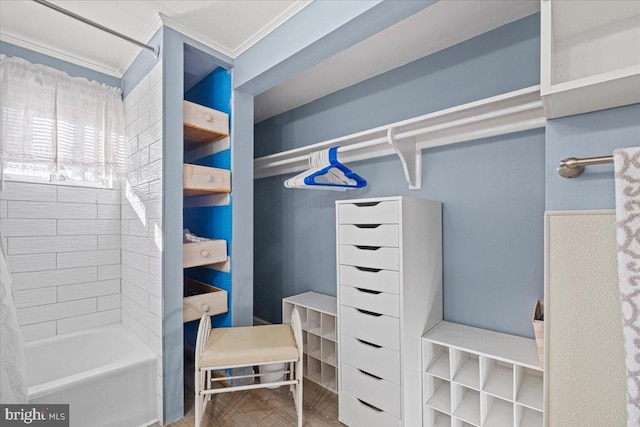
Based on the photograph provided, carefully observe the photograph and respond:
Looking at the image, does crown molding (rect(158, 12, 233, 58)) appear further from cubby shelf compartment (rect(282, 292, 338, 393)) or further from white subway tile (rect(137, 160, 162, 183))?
cubby shelf compartment (rect(282, 292, 338, 393))

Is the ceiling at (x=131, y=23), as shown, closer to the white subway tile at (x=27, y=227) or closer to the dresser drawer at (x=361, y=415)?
the white subway tile at (x=27, y=227)

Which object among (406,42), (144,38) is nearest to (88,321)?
(144,38)

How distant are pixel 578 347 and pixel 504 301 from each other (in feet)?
2.65

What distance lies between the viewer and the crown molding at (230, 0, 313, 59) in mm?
1629

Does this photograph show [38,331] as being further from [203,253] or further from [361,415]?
[361,415]

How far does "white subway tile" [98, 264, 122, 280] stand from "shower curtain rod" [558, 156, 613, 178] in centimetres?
276

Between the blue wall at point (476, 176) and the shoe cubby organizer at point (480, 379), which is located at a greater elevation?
the blue wall at point (476, 176)

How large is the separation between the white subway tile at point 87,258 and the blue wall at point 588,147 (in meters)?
2.70

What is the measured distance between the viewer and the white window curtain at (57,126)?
1.87 meters

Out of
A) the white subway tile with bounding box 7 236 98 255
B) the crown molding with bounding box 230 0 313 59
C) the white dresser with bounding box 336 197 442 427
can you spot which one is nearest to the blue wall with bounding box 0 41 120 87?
the crown molding with bounding box 230 0 313 59

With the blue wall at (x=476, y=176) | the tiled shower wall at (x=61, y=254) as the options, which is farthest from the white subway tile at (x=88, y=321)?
the blue wall at (x=476, y=176)

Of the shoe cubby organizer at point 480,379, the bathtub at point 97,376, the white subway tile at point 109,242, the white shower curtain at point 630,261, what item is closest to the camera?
the white shower curtain at point 630,261

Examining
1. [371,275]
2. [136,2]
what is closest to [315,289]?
[371,275]

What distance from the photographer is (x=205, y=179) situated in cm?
200
